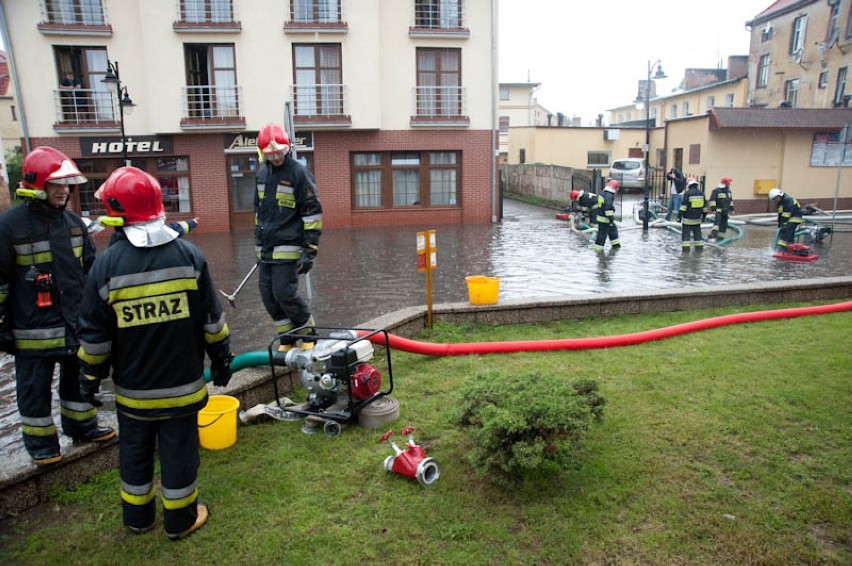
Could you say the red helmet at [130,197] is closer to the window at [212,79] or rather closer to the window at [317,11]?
the window at [212,79]

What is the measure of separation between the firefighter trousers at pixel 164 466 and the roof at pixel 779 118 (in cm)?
2360

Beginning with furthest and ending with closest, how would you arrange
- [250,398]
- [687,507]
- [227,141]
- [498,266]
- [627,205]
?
[627,205] < [227,141] < [498,266] < [250,398] < [687,507]

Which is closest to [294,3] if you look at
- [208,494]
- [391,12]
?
[391,12]

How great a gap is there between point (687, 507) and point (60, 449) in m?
3.80

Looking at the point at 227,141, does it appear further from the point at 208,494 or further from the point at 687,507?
the point at 687,507

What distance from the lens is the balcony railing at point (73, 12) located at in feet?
62.6

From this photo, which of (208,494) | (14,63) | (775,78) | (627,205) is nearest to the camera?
(208,494)

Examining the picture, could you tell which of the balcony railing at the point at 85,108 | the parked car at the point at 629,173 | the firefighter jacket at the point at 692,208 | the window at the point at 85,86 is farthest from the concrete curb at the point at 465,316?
the parked car at the point at 629,173

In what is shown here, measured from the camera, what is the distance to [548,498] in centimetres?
368

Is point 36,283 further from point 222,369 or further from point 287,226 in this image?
point 287,226

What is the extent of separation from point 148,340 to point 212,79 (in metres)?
19.0

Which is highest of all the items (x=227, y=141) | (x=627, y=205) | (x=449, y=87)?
(x=449, y=87)

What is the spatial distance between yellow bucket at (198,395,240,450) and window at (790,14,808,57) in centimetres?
3439

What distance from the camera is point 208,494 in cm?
383
